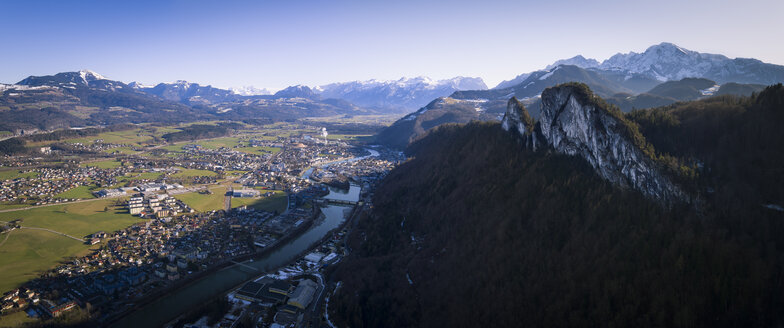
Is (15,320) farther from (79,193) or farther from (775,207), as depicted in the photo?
(775,207)

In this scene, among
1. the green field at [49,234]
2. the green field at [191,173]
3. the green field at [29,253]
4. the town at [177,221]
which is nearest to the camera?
the town at [177,221]

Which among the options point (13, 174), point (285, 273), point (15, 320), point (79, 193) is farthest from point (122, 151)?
point (285, 273)

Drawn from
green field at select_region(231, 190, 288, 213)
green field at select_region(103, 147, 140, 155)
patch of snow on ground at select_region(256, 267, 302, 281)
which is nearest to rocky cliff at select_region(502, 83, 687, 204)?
patch of snow on ground at select_region(256, 267, 302, 281)

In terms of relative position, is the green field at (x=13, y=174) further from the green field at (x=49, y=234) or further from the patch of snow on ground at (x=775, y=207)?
the patch of snow on ground at (x=775, y=207)

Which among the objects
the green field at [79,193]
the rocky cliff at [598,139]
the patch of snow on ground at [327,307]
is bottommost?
the patch of snow on ground at [327,307]

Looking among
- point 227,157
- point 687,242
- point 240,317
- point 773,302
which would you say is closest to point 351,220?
point 240,317

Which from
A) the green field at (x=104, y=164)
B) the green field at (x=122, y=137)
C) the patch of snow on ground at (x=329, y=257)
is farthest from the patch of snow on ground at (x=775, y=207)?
the green field at (x=122, y=137)

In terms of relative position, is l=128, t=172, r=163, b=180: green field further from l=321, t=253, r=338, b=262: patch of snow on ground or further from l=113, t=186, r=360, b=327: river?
l=321, t=253, r=338, b=262: patch of snow on ground
